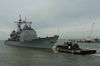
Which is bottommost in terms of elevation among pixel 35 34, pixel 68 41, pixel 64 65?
pixel 64 65

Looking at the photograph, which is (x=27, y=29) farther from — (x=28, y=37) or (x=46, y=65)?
(x=46, y=65)

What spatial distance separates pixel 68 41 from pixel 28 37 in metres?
17.4

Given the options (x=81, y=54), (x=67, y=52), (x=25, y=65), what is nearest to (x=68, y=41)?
(x=67, y=52)

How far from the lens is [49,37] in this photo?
25.4m

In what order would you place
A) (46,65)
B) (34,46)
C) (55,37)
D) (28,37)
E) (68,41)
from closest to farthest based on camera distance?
1. (46,65)
2. (68,41)
3. (55,37)
4. (34,46)
5. (28,37)

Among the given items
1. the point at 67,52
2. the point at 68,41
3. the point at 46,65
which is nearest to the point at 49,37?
the point at 68,41

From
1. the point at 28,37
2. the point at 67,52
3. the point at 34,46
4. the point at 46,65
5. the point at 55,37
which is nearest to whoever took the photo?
the point at 46,65

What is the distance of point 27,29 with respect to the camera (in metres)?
35.5

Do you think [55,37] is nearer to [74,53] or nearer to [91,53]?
[74,53]

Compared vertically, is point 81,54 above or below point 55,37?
below

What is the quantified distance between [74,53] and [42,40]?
34.0 ft

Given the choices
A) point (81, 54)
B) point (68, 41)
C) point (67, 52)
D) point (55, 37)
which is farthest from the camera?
point (55, 37)

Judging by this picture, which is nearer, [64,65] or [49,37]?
[64,65]

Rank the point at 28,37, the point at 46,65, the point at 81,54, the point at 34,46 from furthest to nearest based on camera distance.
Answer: the point at 28,37 < the point at 34,46 < the point at 81,54 < the point at 46,65
